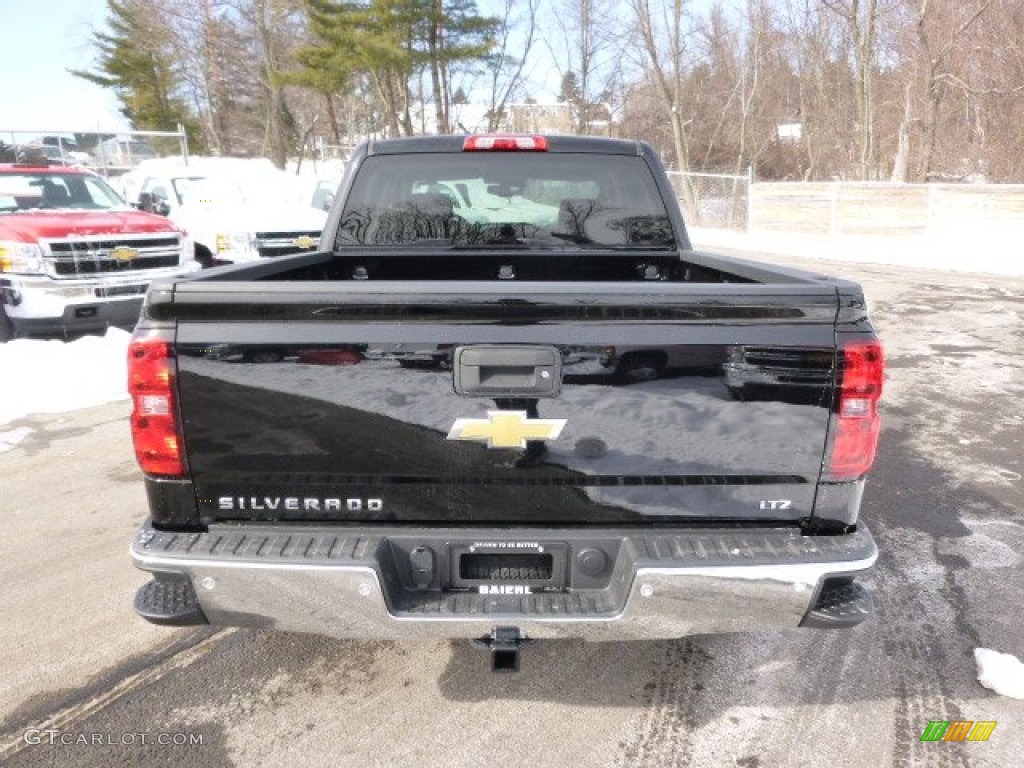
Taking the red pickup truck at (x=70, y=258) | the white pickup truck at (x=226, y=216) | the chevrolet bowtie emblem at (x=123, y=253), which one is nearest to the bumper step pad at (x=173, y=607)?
the red pickup truck at (x=70, y=258)

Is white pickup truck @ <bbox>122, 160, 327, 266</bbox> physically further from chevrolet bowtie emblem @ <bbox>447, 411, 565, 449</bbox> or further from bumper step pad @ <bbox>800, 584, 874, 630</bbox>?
bumper step pad @ <bbox>800, 584, 874, 630</bbox>

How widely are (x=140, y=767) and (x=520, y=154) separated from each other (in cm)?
317

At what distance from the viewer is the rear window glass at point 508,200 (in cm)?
402

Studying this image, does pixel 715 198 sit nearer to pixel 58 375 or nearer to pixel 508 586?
pixel 58 375

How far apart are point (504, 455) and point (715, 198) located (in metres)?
26.6

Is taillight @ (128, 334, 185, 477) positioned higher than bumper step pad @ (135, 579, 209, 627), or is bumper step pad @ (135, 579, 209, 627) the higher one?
taillight @ (128, 334, 185, 477)

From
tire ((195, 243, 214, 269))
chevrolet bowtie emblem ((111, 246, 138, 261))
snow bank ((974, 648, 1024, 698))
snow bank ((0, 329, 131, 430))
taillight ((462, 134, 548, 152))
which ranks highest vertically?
taillight ((462, 134, 548, 152))

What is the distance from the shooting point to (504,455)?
227 centimetres

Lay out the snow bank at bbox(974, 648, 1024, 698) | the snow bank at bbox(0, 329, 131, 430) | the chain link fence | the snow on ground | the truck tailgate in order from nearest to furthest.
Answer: the truck tailgate → the snow bank at bbox(974, 648, 1024, 698) → the snow bank at bbox(0, 329, 131, 430) → the snow on ground → the chain link fence

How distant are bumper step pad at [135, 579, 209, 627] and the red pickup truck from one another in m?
7.02

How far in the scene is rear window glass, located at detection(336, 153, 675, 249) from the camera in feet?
13.2

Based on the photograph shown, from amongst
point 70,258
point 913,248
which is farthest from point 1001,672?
point 913,248

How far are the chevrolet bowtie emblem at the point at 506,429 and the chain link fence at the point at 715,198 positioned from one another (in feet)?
76.4

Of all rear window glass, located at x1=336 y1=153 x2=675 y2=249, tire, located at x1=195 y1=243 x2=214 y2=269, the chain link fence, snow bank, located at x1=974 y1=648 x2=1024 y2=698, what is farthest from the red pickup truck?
the chain link fence
